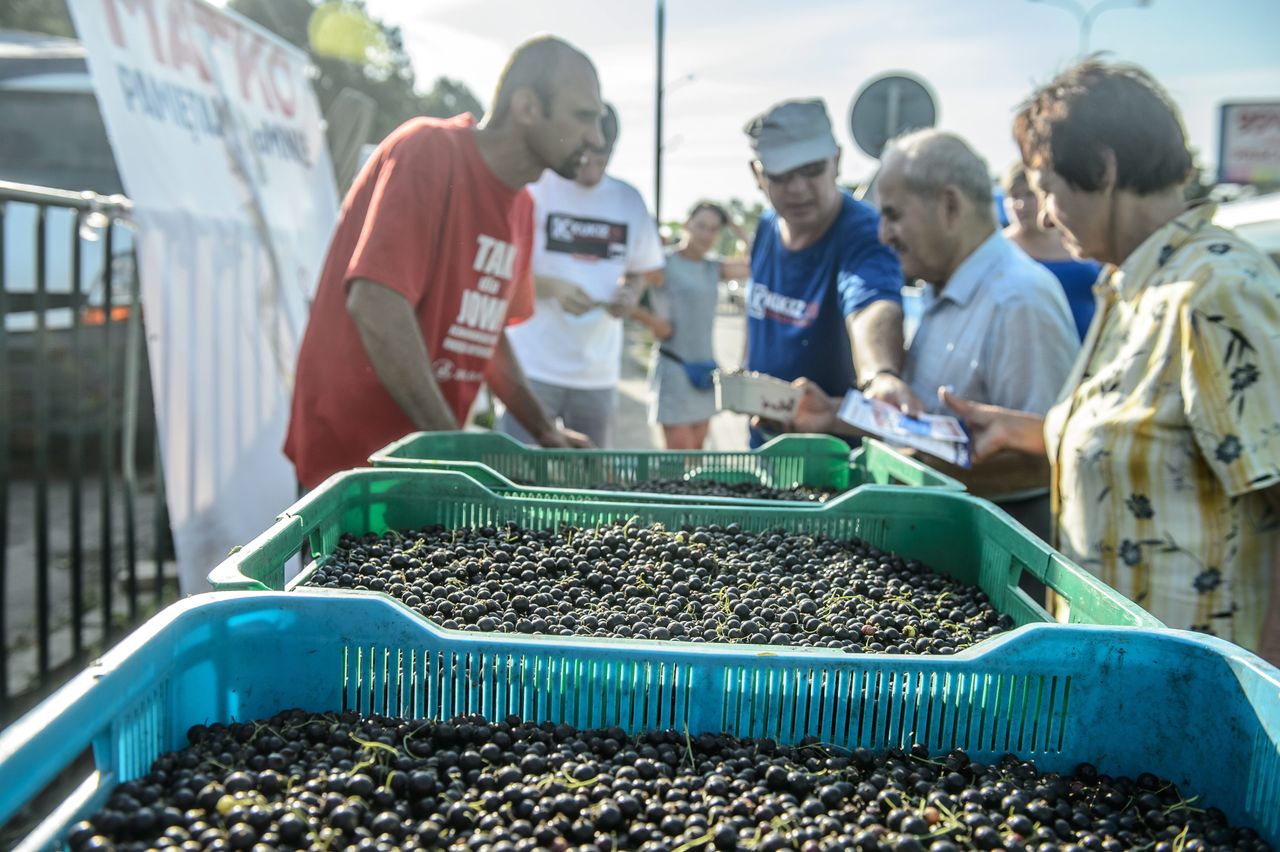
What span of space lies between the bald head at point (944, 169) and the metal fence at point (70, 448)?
2.77 m

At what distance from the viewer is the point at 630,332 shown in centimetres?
2792

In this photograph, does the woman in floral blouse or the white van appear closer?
the woman in floral blouse

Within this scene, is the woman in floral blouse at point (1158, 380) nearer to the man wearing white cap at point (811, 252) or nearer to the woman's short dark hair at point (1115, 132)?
the woman's short dark hair at point (1115, 132)

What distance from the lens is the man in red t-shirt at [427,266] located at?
2.96 meters

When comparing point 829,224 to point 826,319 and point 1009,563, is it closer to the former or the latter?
point 826,319

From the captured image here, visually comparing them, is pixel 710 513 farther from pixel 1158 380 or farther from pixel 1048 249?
pixel 1048 249

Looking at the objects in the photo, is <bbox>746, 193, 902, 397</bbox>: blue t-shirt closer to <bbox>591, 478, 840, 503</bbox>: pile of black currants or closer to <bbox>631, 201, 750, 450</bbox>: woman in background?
<bbox>591, 478, 840, 503</bbox>: pile of black currants

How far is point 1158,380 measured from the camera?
229cm

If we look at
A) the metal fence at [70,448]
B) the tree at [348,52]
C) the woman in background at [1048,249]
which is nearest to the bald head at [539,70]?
the metal fence at [70,448]

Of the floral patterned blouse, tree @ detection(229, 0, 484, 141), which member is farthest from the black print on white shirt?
tree @ detection(229, 0, 484, 141)

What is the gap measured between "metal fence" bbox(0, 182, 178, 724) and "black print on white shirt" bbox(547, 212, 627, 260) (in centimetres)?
187

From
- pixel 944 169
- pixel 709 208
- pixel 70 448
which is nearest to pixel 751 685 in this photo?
pixel 944 169

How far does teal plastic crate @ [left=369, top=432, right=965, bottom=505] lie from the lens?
9.66ft

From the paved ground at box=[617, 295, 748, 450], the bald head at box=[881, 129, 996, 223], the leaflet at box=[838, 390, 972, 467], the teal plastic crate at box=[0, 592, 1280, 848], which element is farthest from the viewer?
the paved ground at box=[617, 295, 748, 450]
